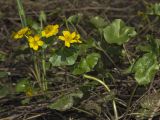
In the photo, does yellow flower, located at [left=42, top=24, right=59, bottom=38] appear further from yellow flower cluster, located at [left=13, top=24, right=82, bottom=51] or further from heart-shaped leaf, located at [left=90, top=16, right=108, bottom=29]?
heart-shaped leaf, located at [left=90, top=16, right=108, bottom=29]

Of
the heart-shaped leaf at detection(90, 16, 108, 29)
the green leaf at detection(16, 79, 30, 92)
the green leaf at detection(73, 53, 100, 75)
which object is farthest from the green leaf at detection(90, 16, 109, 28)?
the green leaf at detection(16, 79, 30, 92)

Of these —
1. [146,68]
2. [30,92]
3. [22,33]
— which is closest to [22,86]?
[30,92]

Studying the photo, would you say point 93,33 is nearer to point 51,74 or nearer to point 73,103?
point 51,74

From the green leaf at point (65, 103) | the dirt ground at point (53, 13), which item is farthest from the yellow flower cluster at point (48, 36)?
the dirt ground at point (53, 13)

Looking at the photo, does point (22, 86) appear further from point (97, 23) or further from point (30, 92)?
point (97, 23)

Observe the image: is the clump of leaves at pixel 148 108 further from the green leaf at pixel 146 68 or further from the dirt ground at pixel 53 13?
the dirt ground at pixel 53 13
